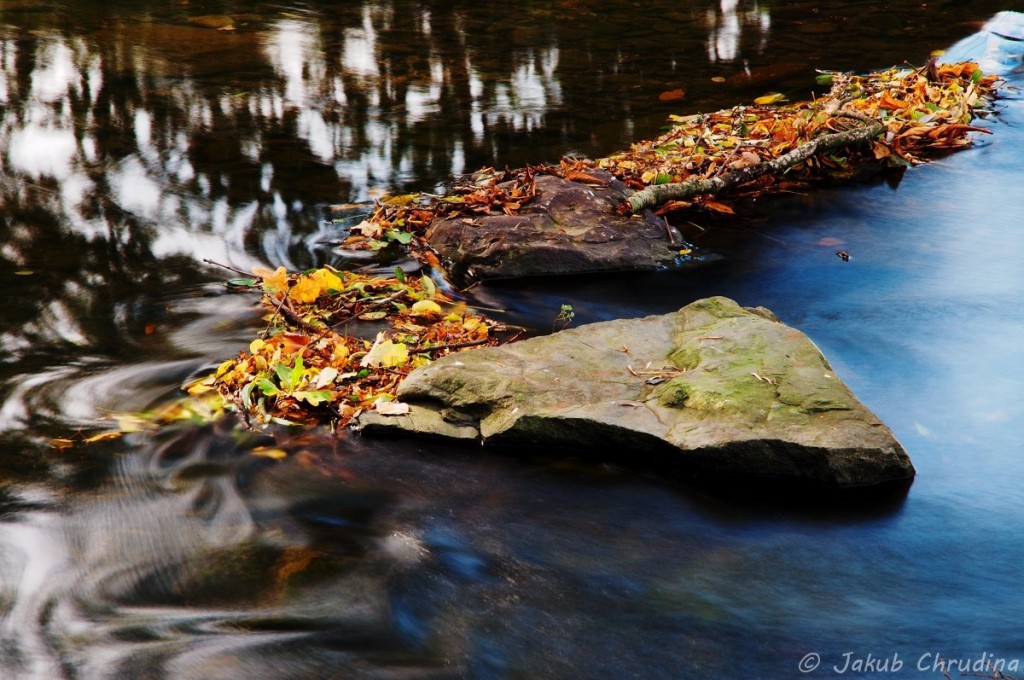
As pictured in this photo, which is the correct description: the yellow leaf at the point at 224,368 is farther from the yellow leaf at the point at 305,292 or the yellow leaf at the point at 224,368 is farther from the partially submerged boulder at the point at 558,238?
the partially submerged boulder at the point at 558,238

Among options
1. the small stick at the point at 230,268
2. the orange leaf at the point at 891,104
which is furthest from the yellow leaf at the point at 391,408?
the orange leaf at the point at 891,104

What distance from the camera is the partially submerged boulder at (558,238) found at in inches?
255

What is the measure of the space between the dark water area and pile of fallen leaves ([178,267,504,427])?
0.83 ft

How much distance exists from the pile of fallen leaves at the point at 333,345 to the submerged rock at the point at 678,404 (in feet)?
1.19

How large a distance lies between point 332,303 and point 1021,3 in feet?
43.4

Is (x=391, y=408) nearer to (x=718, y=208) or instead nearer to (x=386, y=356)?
(x=386, y=356)

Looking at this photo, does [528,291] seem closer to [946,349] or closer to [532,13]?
[946,349]

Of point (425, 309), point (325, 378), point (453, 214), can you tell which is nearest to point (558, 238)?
point (453, 214)

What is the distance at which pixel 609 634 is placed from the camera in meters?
3.25

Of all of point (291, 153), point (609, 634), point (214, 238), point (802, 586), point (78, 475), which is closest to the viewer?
point (609, 634)

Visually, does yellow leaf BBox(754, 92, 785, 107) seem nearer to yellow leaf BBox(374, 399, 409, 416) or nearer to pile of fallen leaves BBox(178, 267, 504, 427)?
pile of fallen leaves BBox(178, 267, 504, 427)

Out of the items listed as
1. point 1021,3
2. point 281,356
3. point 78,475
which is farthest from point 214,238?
point 1021,3

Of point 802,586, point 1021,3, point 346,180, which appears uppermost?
point 1021,3

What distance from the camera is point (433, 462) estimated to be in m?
4.27
